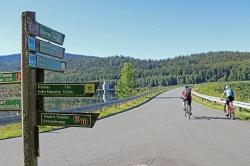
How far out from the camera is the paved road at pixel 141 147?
9586 mm

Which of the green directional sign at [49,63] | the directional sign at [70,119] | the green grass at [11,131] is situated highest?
the green directional sign at [49,63]

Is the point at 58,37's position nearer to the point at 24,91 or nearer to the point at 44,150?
the point at 24,91

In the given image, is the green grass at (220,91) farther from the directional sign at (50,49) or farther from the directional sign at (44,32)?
the directional sign at (44,32)

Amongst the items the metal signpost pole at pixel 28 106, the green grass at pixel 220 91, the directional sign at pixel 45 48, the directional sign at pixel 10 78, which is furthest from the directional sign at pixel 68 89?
the green grass at pixel 220 91

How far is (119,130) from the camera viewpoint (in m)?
16.3

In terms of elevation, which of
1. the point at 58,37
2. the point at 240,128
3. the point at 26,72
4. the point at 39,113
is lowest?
the point at 240,128

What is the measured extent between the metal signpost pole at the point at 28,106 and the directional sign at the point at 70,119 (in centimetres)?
17

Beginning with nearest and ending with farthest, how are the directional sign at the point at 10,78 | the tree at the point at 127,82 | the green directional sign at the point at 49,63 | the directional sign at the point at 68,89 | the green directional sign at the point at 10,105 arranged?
1. the directional sign at the point at 68,89
2. the green directional sign at the point at 49,63
3. the directional sign at the point at 10,78
4. the green directional sign at the point at 10,105
5. the tree at the point at 127,82

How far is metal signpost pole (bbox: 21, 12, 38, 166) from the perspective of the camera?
567 centimetres

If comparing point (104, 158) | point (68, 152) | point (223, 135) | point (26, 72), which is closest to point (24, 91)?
point (26, 72)

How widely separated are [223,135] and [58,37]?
9.48 meters

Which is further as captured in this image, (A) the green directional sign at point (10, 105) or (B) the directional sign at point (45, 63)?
Answer: (A) the green directional sign at point (10, 105)

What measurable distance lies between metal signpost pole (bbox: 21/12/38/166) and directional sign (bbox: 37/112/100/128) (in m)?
0.17

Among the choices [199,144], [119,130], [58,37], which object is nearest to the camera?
[58,37]
